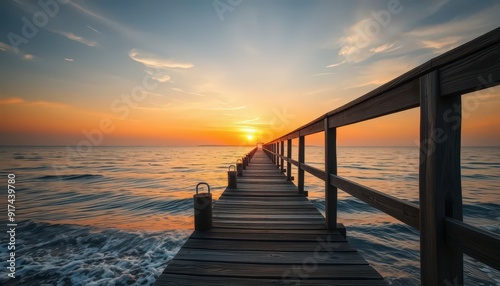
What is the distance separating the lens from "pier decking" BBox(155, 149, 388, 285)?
87.9 inches

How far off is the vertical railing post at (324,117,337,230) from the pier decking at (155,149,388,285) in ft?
0.74

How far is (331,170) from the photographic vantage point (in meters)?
3.30

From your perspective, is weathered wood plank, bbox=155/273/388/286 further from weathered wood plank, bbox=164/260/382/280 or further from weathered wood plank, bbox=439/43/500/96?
weathered wood plank, bbox=439/43/500/96

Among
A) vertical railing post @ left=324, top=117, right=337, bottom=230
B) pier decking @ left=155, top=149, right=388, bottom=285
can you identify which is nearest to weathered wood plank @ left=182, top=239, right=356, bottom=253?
pier decking @ left=155, top=149, right=388, bottom=285

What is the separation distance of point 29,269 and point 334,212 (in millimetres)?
6884

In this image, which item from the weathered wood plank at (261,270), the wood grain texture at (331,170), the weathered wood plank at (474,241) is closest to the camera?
the weathered wood plank at (474,241)

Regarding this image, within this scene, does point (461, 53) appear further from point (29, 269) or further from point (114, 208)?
point (114, 208)

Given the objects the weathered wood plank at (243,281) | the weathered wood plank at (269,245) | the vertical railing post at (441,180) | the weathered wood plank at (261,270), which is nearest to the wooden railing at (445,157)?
the vertical railing post at (441,180)

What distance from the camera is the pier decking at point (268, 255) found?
2.23 meters

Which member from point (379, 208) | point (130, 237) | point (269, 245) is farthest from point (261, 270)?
point (130, 237)

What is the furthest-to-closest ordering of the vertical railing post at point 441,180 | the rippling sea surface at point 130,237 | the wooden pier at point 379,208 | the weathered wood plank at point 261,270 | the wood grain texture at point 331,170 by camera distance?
the rippling sea surface at point 130,237
the wood grain texture at point 331,170
the weathered wood plank at point 261,270
the vertical railing post at point 441,180
the wooden pier at point 379,208

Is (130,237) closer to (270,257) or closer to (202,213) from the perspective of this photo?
(202,213)

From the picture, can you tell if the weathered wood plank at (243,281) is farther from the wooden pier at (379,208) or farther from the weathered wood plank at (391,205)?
the weathered wood plank at (391,205)

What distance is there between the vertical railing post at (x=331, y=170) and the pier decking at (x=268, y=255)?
0.74 feet
